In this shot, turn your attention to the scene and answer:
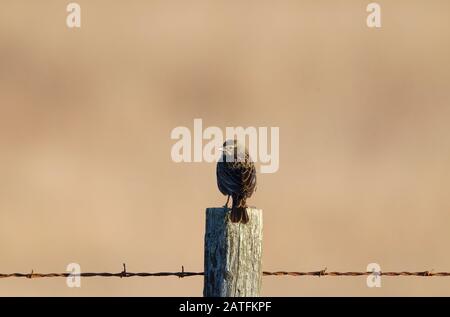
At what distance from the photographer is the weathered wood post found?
7.60m

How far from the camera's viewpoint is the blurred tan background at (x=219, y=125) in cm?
2252

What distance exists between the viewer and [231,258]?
300 inches

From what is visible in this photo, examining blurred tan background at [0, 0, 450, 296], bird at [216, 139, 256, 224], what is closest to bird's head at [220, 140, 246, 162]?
bird at [216, 139, 256, 224]

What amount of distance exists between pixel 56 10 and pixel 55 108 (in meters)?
7.24

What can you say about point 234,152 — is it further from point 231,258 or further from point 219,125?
point 219,125

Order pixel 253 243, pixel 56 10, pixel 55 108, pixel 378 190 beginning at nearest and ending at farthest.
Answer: pixel 253 243
pixel 378 190
pixel 55 108
pixel 56 10

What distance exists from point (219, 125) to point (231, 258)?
23.0 m

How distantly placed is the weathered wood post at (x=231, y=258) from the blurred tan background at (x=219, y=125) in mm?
12528

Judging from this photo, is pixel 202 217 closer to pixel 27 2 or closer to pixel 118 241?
pixel 118 241

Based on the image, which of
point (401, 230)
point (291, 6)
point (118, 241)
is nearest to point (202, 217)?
point (118, 241)

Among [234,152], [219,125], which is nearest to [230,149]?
[234,152]

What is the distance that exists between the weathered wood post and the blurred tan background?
12528 mm

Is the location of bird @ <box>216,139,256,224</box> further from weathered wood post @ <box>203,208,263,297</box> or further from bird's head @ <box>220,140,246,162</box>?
weathered wood post @ <box>203,208,263,297</box>

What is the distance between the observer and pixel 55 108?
3195cm
